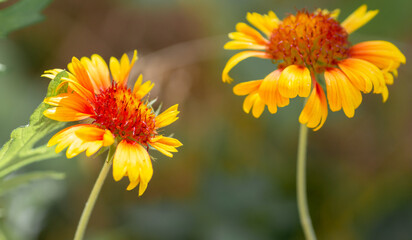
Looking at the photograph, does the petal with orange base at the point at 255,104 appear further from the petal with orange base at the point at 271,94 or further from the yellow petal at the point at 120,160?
the yellow petal at the point at 120,160

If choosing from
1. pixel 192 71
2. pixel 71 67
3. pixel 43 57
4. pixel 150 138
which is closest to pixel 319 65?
pixel 150 138

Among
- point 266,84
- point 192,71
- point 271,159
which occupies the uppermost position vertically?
point 192,71

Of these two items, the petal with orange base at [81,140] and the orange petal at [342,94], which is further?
the orange petal at [342,94]

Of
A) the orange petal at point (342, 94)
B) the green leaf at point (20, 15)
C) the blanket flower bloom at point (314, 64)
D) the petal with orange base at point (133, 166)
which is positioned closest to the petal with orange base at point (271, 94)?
the blanket flower bloom at point (314, 64)

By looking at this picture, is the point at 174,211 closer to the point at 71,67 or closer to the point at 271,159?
the point at 271,159

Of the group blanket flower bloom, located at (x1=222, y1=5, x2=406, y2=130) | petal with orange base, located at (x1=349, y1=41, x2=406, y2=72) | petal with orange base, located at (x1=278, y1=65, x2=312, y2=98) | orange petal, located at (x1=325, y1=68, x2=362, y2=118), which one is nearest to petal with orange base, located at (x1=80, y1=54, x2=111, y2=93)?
blanket flower bloom, located at (x1=222, y1=5, x2=406, y2=130)

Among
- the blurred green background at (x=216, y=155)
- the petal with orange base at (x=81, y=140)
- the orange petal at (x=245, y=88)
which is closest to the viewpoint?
the petal with orange base at (x=81, y=140)

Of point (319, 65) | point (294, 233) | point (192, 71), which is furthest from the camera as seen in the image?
point (192, 71)
